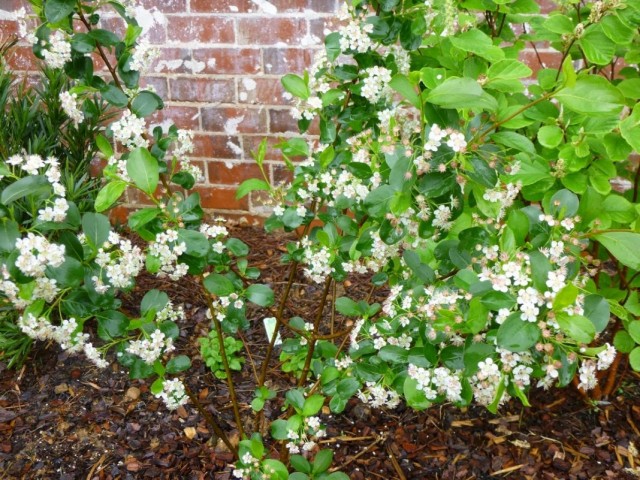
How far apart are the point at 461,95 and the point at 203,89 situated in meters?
1.80

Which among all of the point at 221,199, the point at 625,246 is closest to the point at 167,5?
the point at 221,199

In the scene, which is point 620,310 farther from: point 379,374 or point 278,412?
point 278,412

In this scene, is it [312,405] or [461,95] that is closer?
[461,95]

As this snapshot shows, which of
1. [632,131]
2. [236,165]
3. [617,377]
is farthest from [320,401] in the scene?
[236,165]

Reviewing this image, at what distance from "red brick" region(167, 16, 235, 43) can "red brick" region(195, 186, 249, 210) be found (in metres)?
0.64

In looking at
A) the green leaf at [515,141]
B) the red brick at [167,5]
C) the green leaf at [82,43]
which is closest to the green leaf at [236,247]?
the green leaf at [82,43]

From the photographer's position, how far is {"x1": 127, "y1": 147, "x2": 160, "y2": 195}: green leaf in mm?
1150

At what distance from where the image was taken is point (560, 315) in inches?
36.8

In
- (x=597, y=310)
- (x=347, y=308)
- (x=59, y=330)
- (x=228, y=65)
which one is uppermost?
(x=228, y=65)

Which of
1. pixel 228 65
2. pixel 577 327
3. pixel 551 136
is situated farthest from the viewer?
pixel 228 65

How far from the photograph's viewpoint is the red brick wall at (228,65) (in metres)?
2.39

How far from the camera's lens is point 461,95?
95 cm

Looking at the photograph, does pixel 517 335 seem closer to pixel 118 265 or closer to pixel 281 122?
pixel 118 265

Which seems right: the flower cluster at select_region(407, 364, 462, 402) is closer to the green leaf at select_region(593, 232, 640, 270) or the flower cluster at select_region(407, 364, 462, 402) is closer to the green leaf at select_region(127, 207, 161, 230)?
the green leaf at select_region(593, 232, 640, 270)
